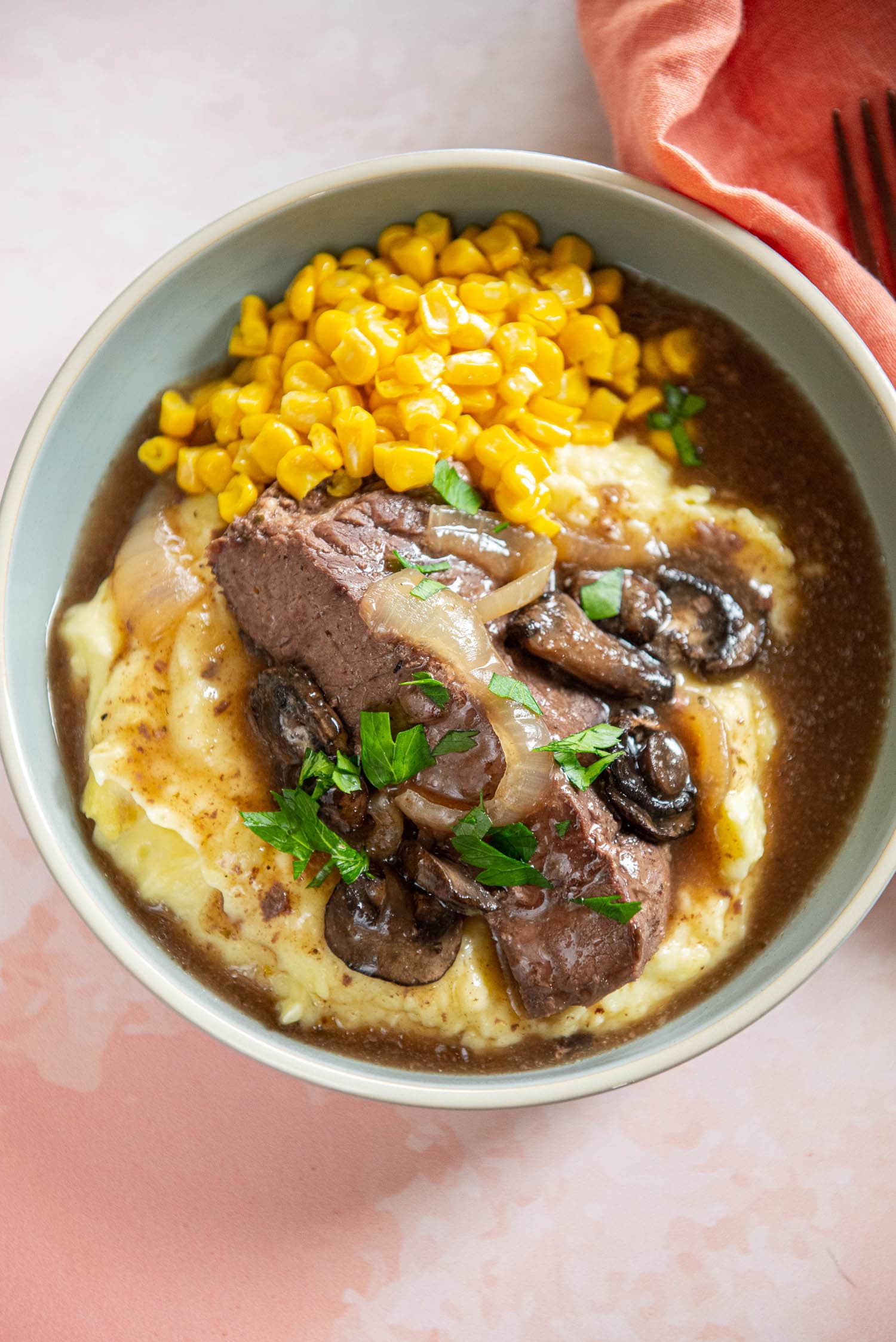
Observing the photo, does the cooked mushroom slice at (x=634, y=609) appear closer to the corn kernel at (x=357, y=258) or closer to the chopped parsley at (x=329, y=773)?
the chopped parsley at (x=329, y=773)

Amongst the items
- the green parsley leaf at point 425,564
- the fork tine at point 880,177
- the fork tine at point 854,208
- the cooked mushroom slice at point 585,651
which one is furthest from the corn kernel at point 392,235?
the fork tine at point 880,177

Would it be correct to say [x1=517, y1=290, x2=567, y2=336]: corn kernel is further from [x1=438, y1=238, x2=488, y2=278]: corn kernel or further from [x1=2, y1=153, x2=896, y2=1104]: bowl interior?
[x1=2, y1=153, x2=896, y2=1104]: bowl interior

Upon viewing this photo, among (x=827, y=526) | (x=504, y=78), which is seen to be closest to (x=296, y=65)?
(x=504, y=78)

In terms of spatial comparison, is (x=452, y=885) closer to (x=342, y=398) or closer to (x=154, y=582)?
(x=154, y=582)

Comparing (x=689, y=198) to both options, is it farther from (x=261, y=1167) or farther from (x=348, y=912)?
(x=261, y=1167)

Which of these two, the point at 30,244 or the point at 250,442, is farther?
the point at 30,244

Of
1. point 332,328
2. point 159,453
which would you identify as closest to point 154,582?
point 159,453
